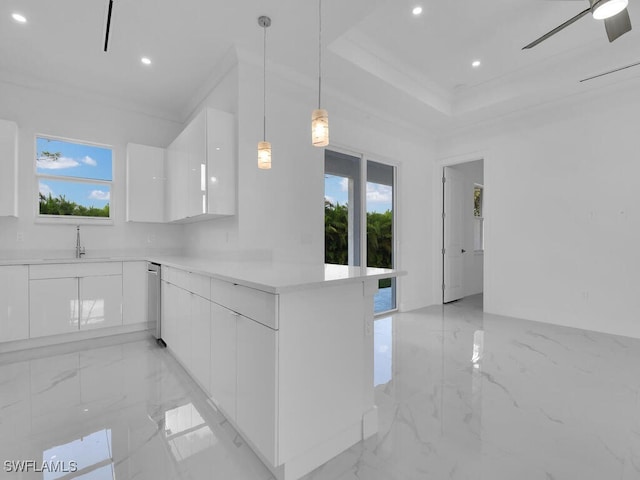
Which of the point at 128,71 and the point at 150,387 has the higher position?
the point at 128,71

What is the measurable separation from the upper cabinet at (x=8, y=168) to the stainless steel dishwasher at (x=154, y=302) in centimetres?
144

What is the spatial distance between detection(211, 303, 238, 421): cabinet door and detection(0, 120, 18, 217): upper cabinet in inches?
113

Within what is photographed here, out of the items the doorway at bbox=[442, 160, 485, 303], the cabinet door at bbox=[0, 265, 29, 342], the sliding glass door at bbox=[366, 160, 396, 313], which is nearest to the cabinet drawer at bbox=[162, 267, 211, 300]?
the cabinet door at bbox=[0, 265, 29, 342]

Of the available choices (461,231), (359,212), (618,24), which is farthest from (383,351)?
(461,231)

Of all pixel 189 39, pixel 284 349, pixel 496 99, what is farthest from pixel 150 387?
pixel 496 99

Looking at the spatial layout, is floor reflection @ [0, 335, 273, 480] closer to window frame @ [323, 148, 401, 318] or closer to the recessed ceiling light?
window frame @ [323, 148, 401, 318]

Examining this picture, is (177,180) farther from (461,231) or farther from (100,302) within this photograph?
(461,231)

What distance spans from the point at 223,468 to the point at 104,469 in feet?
1.92

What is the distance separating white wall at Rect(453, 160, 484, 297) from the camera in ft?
19.3

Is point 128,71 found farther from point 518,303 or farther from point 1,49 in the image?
point 518,303

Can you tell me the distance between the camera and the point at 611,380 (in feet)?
8.05

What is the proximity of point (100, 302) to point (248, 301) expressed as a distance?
2728 mm

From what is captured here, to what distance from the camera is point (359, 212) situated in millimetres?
4336

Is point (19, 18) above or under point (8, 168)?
above
